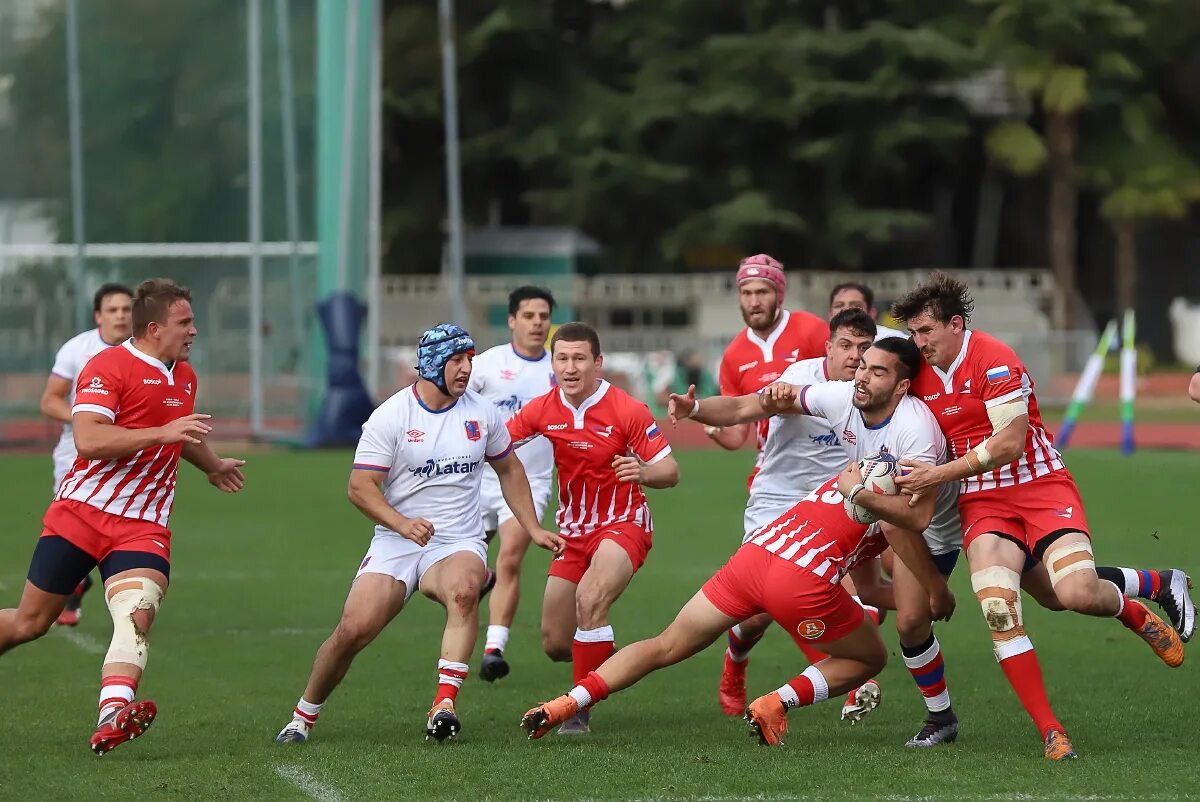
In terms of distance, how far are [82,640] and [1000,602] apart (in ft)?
20.4

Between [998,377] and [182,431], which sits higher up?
[998,377]

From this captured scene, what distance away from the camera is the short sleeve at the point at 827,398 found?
26.4 feet

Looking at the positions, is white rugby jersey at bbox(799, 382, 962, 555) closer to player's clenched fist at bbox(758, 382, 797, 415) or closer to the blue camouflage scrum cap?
player's clenched fist at bbox(758, 382, 797, 415)

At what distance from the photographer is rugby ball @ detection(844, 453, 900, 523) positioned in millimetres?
7395

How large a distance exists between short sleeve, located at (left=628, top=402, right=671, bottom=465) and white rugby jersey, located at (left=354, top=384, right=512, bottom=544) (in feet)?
2.88

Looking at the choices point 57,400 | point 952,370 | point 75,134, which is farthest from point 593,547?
point 75,134

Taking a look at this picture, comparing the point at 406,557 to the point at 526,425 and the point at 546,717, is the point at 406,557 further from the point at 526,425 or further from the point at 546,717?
the point at 526,425

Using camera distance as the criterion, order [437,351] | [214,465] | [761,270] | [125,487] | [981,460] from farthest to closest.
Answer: [761,270] < [214,465] < [437,351] < [125,487] < [981,460]

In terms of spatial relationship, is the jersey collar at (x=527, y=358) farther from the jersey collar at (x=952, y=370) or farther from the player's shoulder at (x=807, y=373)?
the jersey collar at (x=952, y=370)

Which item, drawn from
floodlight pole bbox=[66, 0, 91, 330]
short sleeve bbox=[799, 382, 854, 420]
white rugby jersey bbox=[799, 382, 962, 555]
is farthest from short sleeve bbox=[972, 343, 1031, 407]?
floodlight pole bbox=[66, 0, 91, 330]

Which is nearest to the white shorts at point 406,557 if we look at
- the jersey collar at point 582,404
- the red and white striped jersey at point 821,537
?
the jersey collar at point 582,404

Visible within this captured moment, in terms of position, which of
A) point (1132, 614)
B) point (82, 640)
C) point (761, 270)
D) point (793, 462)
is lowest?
point (82, 640)

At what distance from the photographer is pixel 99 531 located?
7.88 metres

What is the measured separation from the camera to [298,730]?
802 cm
